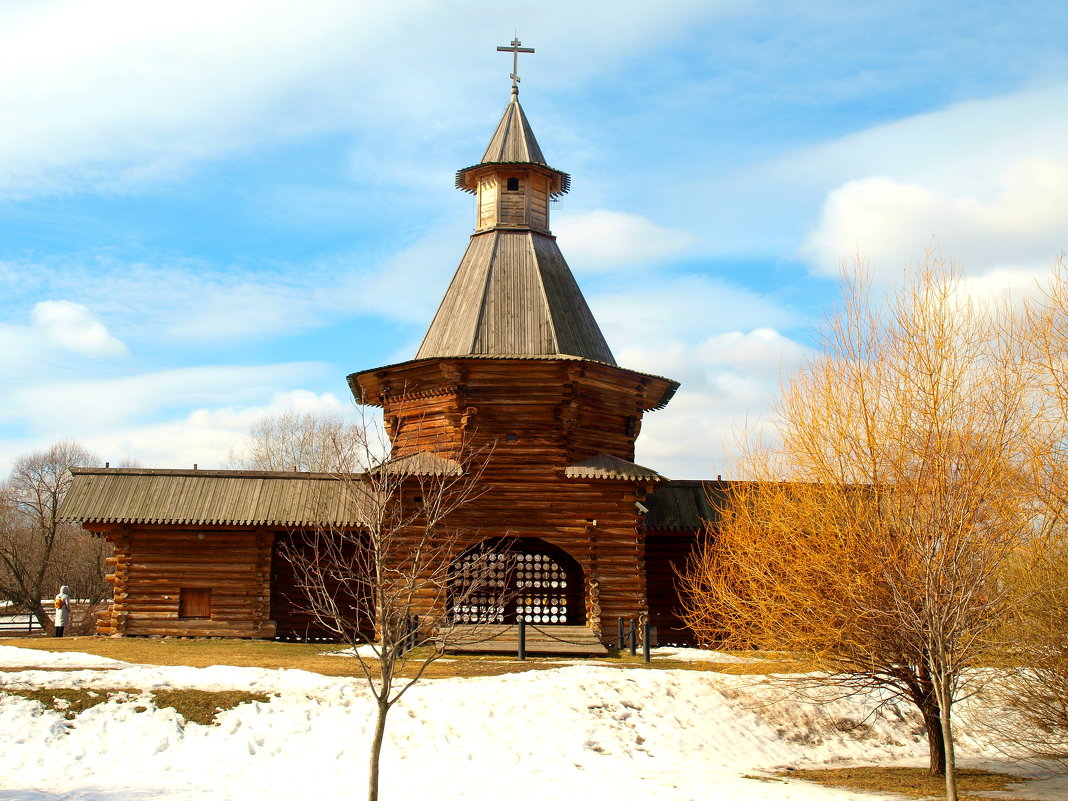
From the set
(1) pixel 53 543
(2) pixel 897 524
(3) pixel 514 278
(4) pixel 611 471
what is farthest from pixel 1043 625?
(1) pixel 53 543

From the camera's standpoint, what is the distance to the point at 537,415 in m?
20.2

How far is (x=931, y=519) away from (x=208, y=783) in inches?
342

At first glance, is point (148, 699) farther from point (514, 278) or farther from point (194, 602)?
point (514, 278)

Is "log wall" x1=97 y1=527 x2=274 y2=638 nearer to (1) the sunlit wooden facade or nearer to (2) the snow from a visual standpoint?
(1) the sunlit wooden facade

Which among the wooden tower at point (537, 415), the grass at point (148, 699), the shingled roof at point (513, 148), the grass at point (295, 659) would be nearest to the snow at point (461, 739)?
the grass at point (148, 699)

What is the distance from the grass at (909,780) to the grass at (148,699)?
6983 mm

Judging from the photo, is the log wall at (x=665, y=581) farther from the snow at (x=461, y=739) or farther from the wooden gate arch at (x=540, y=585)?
the snow at (x=461, y=739)

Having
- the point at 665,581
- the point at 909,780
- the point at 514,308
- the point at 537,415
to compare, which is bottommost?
the point at 909,780

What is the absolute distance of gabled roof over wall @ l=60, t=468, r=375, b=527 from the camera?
21016mm

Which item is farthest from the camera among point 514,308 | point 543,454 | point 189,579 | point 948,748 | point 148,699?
point 514,308

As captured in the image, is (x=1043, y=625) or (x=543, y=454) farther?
(x=543, y=454)

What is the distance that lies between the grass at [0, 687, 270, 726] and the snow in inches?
4.8

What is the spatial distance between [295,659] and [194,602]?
19.3ft

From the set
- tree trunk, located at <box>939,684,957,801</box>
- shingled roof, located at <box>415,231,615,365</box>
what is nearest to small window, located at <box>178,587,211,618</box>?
shingled roof, located at <box>415,231,615,365</box>
